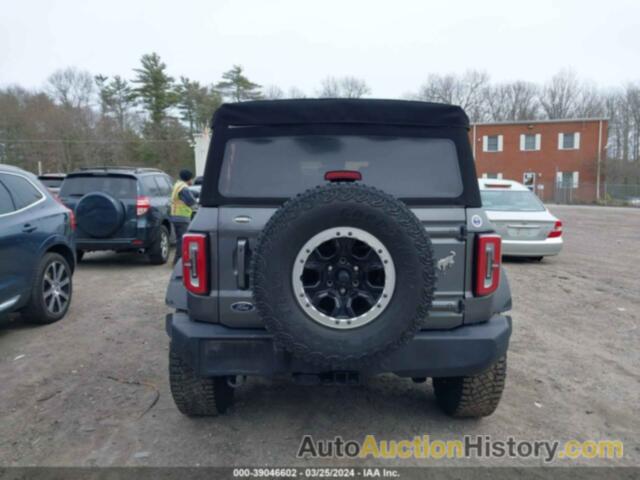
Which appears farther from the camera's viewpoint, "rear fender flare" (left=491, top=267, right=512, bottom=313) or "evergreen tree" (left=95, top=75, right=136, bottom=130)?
"evergreen tree" (left=95, top=75, right=136, bottom=130)

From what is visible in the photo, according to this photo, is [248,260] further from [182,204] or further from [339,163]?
[182,204]

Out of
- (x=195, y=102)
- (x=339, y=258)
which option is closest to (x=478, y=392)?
(x=339, y=258)

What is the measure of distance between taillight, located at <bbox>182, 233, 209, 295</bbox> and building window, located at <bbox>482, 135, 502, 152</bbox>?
4400 centimetres

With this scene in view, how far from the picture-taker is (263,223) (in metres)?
2.96

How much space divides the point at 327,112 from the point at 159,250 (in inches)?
283

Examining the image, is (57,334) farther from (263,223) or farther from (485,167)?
(485,167)

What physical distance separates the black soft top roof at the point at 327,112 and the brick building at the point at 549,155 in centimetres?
4003

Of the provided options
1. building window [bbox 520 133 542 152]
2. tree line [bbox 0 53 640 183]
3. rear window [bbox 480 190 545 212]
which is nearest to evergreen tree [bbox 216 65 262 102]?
tree line [bbox 0 53 640 183]

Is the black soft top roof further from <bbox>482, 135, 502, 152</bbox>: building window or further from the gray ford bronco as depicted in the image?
<bbox>482, 135, 502, 152</bbox>: building window

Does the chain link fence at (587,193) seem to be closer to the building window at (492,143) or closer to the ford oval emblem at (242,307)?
the building window at (492,143)

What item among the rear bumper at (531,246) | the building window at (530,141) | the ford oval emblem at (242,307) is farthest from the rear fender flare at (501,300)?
the building window at (530,141)

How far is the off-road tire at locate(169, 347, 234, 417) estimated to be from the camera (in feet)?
10.8

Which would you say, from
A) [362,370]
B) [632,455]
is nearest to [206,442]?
[362,370]

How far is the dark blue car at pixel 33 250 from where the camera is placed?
5004mm
